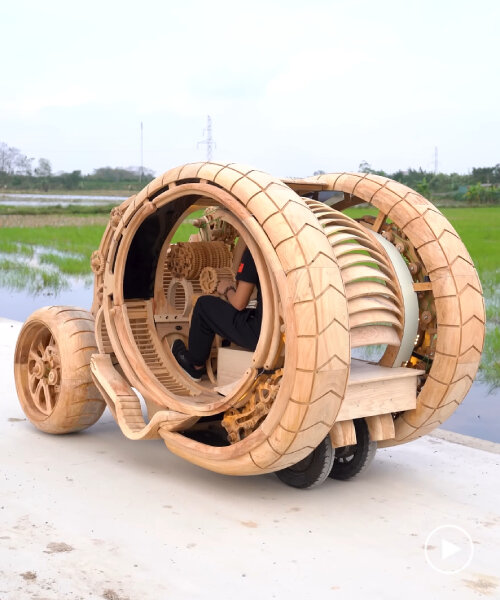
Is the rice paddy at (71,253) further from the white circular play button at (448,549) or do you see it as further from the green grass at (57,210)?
the white circular play button at (448,549)

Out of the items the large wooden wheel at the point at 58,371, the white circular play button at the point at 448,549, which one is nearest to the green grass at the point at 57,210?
the large wooden wheel at the point at 58,371

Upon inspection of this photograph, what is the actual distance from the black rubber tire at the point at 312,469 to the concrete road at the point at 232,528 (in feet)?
0.15

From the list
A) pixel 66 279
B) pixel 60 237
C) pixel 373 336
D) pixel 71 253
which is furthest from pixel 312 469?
pixel 60 237

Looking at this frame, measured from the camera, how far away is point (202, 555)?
290 centimetres

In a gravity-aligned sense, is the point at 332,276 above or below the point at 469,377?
above

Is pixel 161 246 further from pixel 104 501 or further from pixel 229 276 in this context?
pixel 104 501

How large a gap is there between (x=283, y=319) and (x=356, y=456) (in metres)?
0.88

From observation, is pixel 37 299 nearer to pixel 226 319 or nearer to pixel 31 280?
pixel 31 280

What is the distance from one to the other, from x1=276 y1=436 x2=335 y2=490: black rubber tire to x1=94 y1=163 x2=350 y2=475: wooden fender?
0.24m

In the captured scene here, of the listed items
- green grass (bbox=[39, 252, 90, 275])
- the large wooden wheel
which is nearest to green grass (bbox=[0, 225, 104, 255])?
green grass (bbox=[39, 252, 90, 275])

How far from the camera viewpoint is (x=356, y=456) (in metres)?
3.69

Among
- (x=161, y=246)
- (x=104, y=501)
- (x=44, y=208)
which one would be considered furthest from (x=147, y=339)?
(x=44, y=208)

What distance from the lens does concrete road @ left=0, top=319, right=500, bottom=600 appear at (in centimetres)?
270

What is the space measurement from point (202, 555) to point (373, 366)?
1207mm
